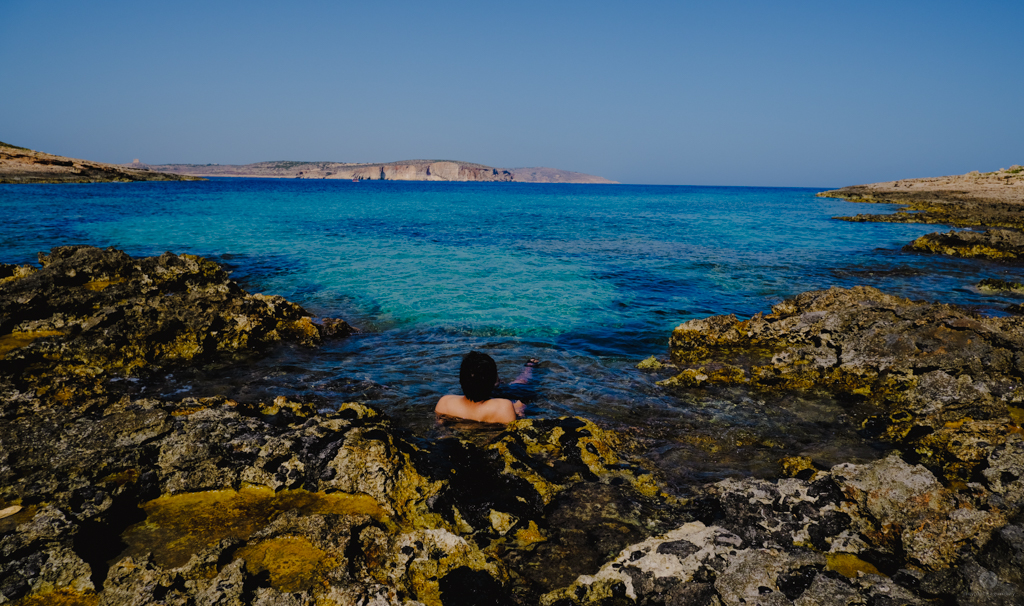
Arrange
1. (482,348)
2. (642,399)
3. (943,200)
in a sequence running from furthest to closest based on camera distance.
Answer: (943,200) < (482,348) < (642,399)

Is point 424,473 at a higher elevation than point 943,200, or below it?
below

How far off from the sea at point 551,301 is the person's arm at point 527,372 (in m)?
0.14

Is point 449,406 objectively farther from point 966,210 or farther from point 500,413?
point 966,210

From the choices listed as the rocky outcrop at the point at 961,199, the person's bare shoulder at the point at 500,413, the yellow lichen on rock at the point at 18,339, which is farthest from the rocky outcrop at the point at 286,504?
the rocky outcrop at the point at 961,199

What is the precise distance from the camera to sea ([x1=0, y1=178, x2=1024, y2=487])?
610cm

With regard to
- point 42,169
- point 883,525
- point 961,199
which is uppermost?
point 42,169

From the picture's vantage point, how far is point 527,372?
8141 mm

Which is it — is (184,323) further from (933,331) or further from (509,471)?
(933,331)

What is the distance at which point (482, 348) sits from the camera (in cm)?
964

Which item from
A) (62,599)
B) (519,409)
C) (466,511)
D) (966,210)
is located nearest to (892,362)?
(519,409)

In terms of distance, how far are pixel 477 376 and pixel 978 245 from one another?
84.7ft

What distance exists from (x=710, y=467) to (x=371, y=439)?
3.39m

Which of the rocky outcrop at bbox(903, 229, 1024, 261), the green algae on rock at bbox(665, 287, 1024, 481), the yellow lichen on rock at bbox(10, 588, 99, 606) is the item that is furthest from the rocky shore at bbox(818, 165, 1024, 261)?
the yellow lichen on rock at bbox(10, 588, 99, 606)

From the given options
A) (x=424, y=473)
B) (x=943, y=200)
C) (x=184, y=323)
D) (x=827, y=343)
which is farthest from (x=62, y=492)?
(x=943, y=200)
